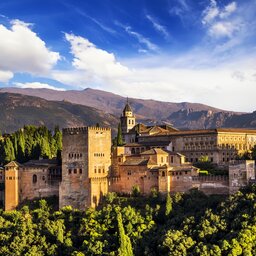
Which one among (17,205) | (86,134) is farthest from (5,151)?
(86,134)

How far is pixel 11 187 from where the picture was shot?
51.1 meters

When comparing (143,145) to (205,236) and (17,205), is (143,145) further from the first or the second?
(205,236)

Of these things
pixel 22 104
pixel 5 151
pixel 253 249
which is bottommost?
pixel 253 249

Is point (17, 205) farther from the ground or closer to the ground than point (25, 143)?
closer to the ground

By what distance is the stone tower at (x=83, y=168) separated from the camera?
48.0 metres

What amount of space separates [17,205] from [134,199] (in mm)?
11041

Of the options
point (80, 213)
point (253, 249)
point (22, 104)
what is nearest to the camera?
point (253, 249)

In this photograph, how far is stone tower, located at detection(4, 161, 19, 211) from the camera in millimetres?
50938

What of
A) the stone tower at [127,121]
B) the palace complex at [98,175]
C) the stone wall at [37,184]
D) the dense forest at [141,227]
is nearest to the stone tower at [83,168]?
the palace complex at [98,175]

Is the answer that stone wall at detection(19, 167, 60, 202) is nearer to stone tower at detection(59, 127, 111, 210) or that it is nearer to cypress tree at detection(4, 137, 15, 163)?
stone tower at detection(59, 127, 111, 210)

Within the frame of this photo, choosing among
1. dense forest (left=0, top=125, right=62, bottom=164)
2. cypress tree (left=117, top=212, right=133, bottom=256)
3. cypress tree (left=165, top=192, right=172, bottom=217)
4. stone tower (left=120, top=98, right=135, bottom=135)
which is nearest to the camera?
cypress tree (left=117, top=212, right=133, bottom=256)

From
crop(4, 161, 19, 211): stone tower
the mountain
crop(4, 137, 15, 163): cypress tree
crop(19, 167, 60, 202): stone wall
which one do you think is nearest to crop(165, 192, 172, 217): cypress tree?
crop(19, 167, 60, 202): stone wall

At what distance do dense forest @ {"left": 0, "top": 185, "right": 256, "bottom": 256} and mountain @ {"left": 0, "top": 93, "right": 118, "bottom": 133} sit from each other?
352 feet

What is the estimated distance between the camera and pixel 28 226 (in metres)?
46.0
